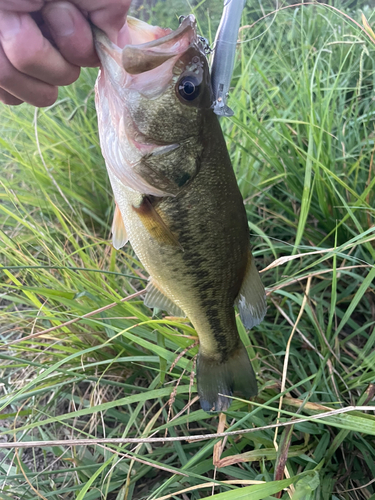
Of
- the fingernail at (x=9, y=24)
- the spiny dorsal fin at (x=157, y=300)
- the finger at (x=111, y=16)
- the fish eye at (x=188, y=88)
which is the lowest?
the spiny dorsal fin at (x=157, y=300)

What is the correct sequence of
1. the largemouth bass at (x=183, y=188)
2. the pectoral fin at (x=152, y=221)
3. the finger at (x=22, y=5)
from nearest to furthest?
the finger at (x=22, y=5)
the largemouth bass at (x=183, y=188)
the pectoral fin at (x=152, y=221)

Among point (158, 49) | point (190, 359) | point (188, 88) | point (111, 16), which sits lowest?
point (190, 359)

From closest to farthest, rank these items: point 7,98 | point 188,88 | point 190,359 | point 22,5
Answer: point 22,5 → point 188,88 → point 7,98 → point 190,359

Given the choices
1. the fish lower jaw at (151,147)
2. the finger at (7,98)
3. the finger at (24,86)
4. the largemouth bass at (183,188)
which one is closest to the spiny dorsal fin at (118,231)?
the largemouth bass at (183,188)

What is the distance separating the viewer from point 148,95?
100 cm

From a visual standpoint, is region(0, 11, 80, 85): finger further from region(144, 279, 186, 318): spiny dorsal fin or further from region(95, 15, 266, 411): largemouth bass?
region(144, 279, 186, 318): spiny dorsal fin

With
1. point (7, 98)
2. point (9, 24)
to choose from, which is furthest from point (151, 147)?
point (7, 98)

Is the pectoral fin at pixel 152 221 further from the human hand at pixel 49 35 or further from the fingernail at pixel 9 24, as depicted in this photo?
the fingernail at pixel 9 24

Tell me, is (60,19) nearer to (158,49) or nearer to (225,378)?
(158,49)

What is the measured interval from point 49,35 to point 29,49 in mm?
102

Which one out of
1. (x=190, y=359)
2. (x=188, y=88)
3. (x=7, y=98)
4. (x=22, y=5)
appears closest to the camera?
(x=22, y=5)

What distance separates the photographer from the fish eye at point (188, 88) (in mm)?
986

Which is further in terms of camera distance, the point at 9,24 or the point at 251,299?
the point at 251,299

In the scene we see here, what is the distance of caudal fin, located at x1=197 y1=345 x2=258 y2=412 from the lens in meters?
1.17
